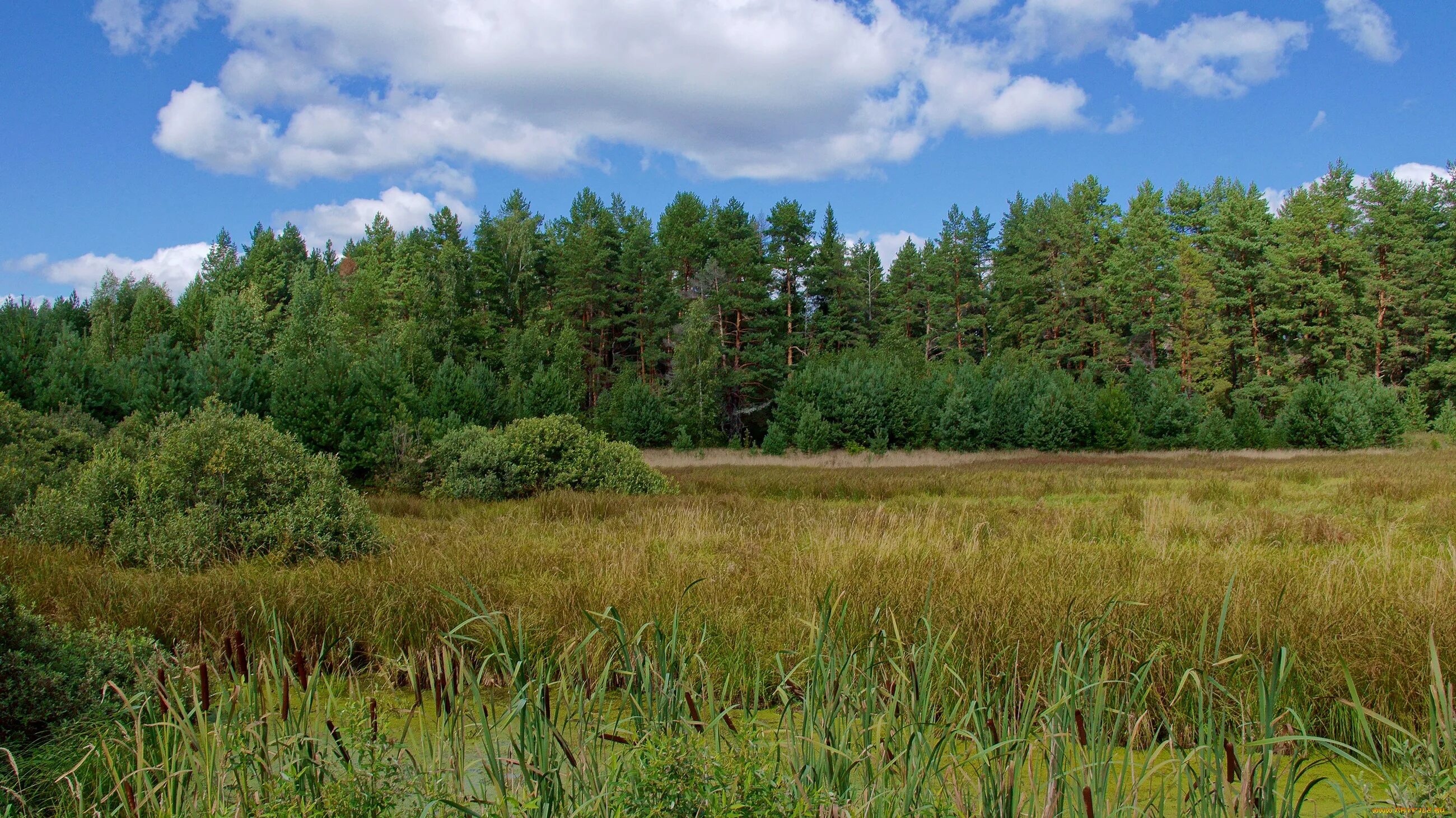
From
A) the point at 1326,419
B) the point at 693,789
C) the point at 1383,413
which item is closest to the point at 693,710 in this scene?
the point at 693,789

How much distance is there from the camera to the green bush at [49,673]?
2609 mm

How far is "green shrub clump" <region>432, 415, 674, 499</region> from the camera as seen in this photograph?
12.2 metres

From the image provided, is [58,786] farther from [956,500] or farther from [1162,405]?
[1162,405]

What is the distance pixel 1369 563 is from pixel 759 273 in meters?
37.0

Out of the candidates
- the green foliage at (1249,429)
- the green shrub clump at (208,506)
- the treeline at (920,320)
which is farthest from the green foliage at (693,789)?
the green foliage at (1249,429)

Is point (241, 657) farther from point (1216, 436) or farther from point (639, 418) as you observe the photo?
point (1216, 436)

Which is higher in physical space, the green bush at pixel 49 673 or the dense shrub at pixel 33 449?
the dense shrub at pixel 33 449

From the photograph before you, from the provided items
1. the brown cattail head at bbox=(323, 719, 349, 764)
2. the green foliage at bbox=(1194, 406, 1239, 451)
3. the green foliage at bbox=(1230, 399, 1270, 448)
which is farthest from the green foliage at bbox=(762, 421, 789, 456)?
the brown cattail head at bbox=(323, 719, 349, 764)

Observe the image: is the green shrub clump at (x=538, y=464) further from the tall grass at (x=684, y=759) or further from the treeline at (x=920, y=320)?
the treeline at (x=920, y=320)

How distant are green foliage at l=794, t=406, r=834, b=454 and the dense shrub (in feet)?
81.8

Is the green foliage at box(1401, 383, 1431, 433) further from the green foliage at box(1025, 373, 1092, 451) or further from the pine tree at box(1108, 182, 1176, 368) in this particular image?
the green foliage at box(1025, 373, 1092, 451)

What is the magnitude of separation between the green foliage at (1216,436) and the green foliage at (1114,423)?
2555mm

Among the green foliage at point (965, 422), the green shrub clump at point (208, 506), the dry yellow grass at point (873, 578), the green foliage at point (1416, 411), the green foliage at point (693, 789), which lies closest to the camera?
the green foliage at point (693, 789)

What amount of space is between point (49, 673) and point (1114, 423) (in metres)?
36.4
